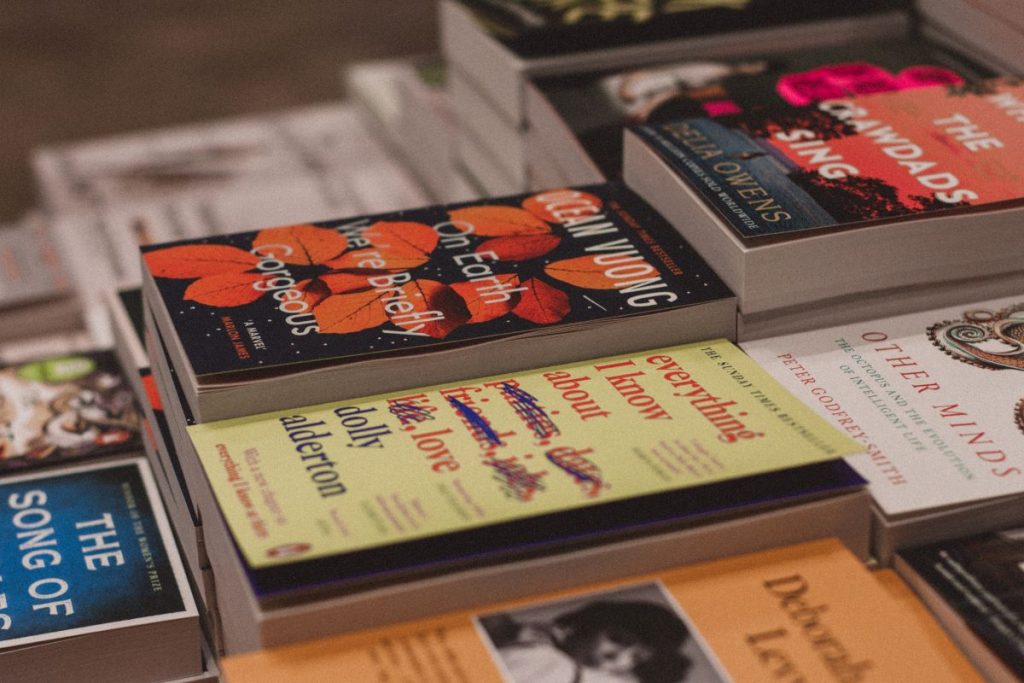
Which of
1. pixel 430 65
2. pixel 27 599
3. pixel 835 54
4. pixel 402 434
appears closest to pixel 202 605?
pixel 27 599

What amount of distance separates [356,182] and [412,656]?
1020mm

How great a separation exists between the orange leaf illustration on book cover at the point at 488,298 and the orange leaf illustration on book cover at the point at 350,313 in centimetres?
5

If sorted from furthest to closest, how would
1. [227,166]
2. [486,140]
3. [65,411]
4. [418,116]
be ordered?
1. [227,166]
2. [418,116]
3. [486,140]
4. [65,411]

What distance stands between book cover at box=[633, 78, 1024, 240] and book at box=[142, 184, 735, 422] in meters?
0.05

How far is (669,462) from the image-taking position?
65cm

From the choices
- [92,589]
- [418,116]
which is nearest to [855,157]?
[92,589]

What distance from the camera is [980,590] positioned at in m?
0.62

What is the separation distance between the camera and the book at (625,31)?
1129 mm

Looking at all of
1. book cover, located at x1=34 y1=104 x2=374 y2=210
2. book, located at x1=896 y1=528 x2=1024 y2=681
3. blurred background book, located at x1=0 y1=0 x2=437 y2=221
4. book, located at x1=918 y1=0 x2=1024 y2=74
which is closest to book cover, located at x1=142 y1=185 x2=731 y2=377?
book, located at x1=896 y1=528 x2=1024 y2=681

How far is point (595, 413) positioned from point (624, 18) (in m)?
0.56

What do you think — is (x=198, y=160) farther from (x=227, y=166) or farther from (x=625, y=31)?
(x=625, y=31)

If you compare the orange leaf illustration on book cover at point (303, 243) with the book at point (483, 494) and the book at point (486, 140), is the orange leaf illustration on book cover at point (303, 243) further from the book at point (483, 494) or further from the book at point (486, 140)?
the book at point (486, 140)

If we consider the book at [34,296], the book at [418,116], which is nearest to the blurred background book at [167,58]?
the book at [418,116]

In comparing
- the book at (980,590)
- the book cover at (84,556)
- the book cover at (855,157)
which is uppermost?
the book cover at (855,157)
